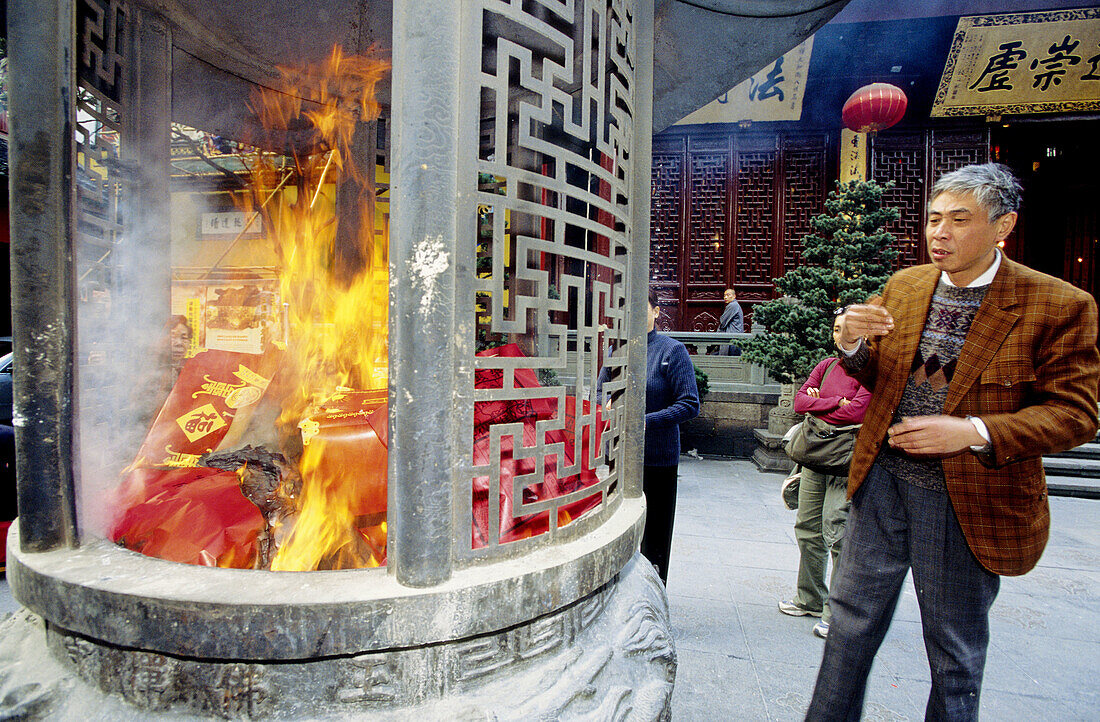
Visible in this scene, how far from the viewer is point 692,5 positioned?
2369 millimetres

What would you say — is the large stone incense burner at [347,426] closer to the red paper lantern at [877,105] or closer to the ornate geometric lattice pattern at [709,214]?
the red paper lantern at [877,105]

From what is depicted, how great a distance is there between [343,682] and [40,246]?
4.48ft

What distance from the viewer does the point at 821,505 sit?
11.2 feet

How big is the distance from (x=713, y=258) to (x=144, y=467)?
961cm

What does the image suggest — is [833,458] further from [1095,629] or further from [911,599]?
[1095,629]

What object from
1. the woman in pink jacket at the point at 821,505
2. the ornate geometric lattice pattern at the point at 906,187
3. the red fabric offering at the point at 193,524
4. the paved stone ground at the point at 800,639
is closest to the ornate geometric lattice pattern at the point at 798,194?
the ornate geometric lattice pattern at the point at 906,187

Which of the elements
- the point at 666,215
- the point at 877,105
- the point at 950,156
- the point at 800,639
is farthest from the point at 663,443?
the point at 950,156

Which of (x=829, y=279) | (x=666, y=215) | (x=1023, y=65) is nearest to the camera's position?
(x=829, y=279)

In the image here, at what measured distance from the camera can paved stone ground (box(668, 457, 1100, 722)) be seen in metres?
2.52

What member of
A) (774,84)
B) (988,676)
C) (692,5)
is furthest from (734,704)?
(774,84)

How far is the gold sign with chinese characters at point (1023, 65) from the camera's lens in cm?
852

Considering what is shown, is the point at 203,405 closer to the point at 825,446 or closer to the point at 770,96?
the point at 825,446

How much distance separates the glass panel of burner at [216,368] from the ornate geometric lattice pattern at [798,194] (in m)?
8.44

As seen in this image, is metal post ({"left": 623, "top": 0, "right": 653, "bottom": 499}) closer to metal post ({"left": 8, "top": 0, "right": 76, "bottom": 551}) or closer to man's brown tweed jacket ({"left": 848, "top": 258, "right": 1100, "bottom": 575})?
man's brown tweed jacket ({"left": 848, "top": 258, "right": 1100, "bottom": 575})
